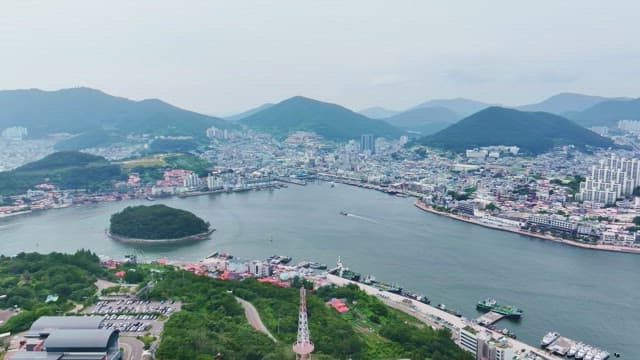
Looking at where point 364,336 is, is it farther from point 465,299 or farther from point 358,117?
point 358,117

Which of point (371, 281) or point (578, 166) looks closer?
point (371, 281)

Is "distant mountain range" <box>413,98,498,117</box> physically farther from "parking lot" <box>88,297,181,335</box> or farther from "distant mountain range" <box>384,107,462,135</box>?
"parking lot" <box>88,297,181,335</box>

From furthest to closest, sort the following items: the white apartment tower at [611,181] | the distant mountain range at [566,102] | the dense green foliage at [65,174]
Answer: the distant mountain range at [566,102] → the dense green foliage at [65,174] → the white apartment tower at [611,181]

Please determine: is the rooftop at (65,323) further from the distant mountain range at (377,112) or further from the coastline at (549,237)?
the distant mountain range at (377,112)

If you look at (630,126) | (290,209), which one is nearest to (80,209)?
(290,209)

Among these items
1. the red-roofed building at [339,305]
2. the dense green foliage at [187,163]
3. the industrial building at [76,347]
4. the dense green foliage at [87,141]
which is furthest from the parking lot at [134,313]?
the dense green foliage at [87,141]

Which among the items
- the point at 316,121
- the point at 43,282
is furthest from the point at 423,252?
the point at 316,121
